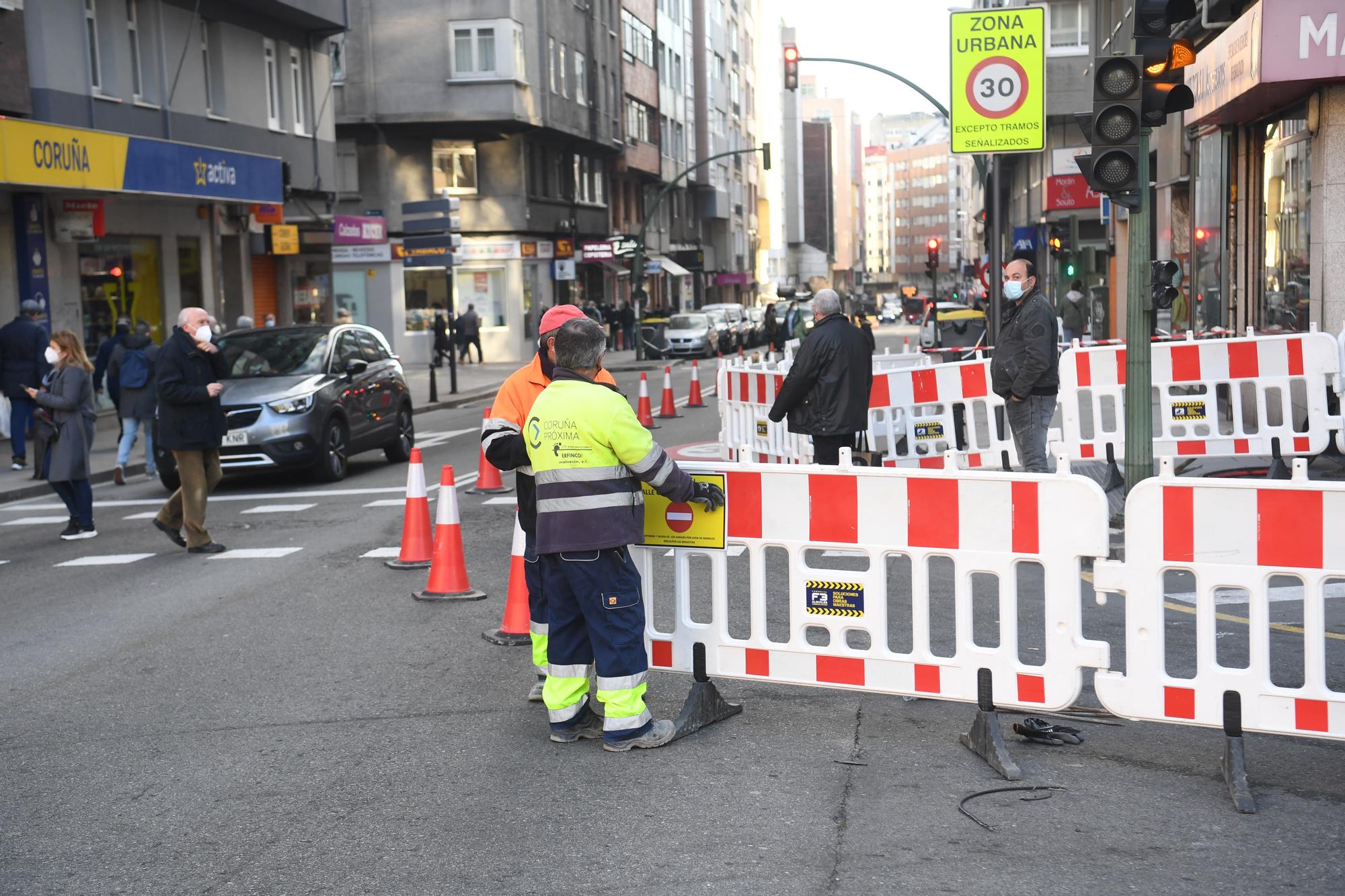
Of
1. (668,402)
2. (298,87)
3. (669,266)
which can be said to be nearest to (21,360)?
(668,402)

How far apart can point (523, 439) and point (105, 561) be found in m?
6.47

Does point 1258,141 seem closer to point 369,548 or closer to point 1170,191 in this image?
point 1170,191

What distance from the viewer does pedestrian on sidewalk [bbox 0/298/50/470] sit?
61.8 feet

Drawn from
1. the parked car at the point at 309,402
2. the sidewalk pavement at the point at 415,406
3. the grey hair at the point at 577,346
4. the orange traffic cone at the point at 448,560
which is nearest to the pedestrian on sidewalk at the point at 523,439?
the grey hair at the point at 577,346

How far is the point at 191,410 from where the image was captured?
38.8 feet

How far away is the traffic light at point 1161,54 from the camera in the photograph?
9961 mm

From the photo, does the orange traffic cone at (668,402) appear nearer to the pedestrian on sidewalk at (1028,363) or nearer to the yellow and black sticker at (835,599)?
the pedestrian on sidewalk at (1028,363)

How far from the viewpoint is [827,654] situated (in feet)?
20.6

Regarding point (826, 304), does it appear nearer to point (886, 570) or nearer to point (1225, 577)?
point (886, 570)

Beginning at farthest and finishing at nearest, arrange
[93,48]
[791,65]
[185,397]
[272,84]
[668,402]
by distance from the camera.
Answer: [791,65]
[272,84]
[93,48]
[668,402]
[185,397]

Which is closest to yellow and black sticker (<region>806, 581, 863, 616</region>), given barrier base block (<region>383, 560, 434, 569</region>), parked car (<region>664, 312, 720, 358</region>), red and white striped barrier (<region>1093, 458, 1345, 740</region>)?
red and white striped barrier (<region>1093, 458, 1345, 740</region>)

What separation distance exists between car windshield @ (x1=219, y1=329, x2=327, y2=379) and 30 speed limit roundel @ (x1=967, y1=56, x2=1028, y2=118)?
7840 millimetres

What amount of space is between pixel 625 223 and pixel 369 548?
51726 millimetres

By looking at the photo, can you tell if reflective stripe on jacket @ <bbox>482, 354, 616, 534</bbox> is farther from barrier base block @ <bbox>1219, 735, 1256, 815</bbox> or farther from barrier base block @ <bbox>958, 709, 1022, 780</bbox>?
barrier base block @ <bbox>1219, 735, 1256, 815</bbox>
